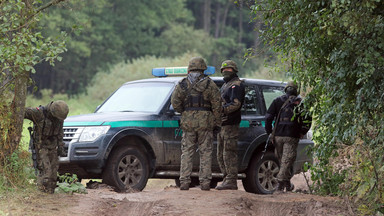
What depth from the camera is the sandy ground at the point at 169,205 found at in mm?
8203

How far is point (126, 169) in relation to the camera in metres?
10.7

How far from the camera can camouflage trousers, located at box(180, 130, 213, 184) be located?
10.3 m

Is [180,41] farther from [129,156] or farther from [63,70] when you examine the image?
[129,156]

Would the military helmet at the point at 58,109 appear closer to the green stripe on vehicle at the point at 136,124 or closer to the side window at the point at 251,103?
the green stripe on vehicle at the point at 136,124

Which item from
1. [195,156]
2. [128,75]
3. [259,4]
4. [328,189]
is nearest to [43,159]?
[195,156]

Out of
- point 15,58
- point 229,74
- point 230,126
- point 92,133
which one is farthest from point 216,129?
point 15,58

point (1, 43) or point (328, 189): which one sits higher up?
point (1, 43)

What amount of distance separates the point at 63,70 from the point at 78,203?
162 feet

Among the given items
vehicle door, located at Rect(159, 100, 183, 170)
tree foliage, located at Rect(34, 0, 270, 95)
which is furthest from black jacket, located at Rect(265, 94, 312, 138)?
tree foliage, located at Rect(34, 0, 270, 95)

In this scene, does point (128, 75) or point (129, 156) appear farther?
point (128, 75)

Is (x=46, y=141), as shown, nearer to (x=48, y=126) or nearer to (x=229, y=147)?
(x=48, y=126)

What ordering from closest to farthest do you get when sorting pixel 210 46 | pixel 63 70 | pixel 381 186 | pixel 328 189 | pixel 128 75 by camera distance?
pixel 381 186 → pixel 328 189 → pixel 128 75 → pixel 63 70 → pixel 210 46

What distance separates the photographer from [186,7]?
7144cm

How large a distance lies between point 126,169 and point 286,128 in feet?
9.03
